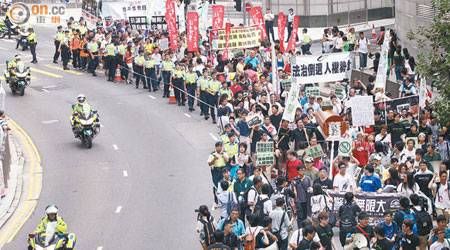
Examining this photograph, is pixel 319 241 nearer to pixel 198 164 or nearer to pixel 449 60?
pixel 449 60

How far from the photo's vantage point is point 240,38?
3278 cm

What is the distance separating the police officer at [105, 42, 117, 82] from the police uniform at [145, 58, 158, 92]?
6.59 feet

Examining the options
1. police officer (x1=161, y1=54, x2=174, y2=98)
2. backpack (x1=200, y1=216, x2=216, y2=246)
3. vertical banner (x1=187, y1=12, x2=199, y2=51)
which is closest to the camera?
backpack (x1=200, y1=216, x2=216, y2=246)

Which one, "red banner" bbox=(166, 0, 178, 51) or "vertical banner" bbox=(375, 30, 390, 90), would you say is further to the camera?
"red banner" bbox=(166, 0, 178, 51)

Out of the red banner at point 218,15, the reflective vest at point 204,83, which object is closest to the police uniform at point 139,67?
the red banner at point 218,15

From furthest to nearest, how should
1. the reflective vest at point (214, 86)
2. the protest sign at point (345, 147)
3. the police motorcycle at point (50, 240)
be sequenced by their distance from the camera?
the reflective vest at point (214, 86) < the protest sign at point (345, 147) < the police motorcycle at point (50, 240)

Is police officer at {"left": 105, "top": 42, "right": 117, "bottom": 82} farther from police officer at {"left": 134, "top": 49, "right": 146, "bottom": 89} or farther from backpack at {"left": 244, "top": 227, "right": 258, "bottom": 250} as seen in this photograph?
backpack at {"left": 244, "top": 227, "right": 258, "bottom": 250}

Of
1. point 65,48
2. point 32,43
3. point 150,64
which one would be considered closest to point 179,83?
point 150,64

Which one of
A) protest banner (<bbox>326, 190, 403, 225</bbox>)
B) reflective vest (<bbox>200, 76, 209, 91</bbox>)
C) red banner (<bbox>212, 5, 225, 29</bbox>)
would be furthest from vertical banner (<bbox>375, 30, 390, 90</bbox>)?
red banner (<bbox>212, 5, 225, 29</bbox>)

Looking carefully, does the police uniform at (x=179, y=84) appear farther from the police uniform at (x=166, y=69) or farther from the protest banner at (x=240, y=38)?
the protest banner at (x=240, y=38)

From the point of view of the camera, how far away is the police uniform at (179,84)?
106 ft

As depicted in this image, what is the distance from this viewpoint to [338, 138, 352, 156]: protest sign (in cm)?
2112

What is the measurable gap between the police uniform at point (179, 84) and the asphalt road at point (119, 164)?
0.39 m

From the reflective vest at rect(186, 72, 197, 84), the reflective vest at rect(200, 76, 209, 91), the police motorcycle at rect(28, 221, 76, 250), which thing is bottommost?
the police motorcycle at rect(28, 221, 76, 250)
